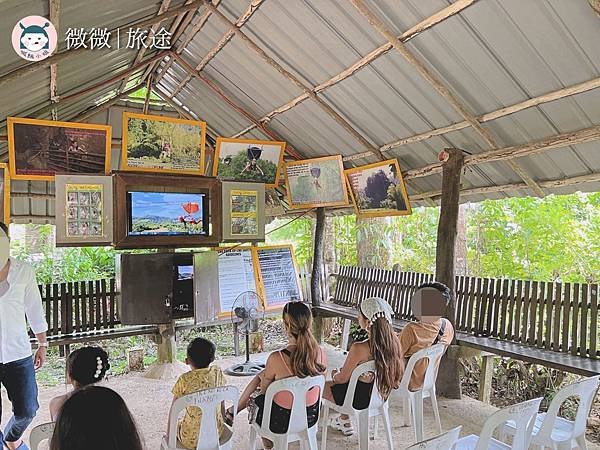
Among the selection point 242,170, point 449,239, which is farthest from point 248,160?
point 449,239

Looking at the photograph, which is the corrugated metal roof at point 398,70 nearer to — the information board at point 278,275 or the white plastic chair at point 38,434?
the information board at point 278,275

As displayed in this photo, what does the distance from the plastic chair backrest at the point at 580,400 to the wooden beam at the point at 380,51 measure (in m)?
2.67

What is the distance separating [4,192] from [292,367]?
3840 millimetres

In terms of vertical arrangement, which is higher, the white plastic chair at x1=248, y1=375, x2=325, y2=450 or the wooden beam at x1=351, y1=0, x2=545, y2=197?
the wooden beam at x1=351, y1=0, x2=545, y2=197

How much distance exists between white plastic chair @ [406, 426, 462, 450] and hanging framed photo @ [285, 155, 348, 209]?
196 inches

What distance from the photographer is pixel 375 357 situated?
3215 mm

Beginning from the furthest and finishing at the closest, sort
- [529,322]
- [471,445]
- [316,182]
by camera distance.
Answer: [316,182]
[529,322]
[471,445]

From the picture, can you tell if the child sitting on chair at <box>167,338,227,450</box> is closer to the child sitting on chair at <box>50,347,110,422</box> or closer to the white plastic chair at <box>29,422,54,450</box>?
the child sitting on chair at <box>50,347,110,422</box>

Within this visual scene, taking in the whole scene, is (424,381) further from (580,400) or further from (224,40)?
(224,40)

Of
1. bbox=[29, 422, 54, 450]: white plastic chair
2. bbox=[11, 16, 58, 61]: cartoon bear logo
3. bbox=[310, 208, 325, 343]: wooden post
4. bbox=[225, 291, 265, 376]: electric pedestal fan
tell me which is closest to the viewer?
bbox=[29, 422, 54, 450]: white plastic chair

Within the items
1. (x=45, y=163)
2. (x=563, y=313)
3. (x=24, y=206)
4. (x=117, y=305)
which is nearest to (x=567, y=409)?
(x=563, y=313)

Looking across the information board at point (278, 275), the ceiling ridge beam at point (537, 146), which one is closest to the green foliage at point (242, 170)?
the information board at point (278, 275)

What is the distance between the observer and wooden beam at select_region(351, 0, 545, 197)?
4.11 metres

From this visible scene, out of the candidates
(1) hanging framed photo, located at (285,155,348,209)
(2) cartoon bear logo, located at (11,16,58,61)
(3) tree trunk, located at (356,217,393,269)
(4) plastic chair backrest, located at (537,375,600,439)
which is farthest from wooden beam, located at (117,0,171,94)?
(3) tree trunk, located at (356,217,393,269)
